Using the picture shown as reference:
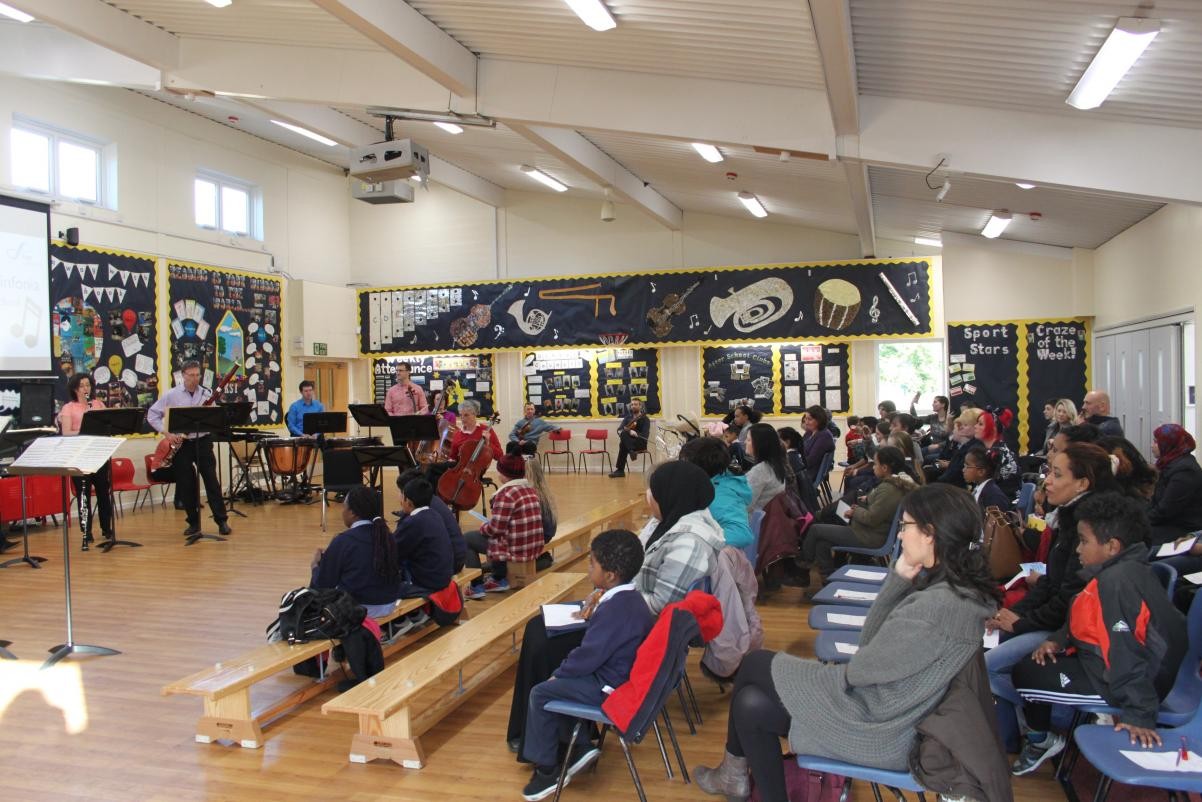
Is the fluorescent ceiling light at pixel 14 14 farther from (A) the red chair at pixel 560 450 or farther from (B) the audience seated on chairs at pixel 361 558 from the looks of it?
(A) the red chair at pixel 560 450

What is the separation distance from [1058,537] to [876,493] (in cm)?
192

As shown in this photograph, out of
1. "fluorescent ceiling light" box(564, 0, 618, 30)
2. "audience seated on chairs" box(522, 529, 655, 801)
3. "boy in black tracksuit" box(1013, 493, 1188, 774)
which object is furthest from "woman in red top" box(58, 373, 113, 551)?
"boy in black tracksuit" box(1013, 493, 1188, 774)

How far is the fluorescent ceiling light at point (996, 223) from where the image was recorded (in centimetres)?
977

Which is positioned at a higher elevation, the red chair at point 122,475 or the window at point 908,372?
the window at point 908,372

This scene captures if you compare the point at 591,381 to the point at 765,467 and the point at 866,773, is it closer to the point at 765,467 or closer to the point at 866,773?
the point at 765,467

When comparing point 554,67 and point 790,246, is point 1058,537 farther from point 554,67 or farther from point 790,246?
point 790,246

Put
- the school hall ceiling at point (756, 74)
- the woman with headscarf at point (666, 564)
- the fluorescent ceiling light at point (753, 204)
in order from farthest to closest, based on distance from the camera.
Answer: the fluorescent ceiling light at point (753, 204) < the school hall ceiling at point (756, 74) < the woman with headscarf at point (666, 564)

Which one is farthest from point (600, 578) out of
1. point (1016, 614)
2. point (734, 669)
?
point (1016, 614)

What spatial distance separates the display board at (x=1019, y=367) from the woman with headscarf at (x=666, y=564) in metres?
10.2

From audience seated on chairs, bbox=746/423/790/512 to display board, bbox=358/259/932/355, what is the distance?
25.7ft

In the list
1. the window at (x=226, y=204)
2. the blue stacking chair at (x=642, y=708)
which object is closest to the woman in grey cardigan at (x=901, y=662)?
the blue stacking chair at (x=642, y=708)

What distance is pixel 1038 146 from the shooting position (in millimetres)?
6238

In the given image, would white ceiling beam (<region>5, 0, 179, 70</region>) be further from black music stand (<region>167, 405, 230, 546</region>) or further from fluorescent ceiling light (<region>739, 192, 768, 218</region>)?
fluorescent ceiling light (<region>739, 192, 768, 218</region>)

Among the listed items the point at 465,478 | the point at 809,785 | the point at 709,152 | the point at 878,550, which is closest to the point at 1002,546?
the point at 878,550
